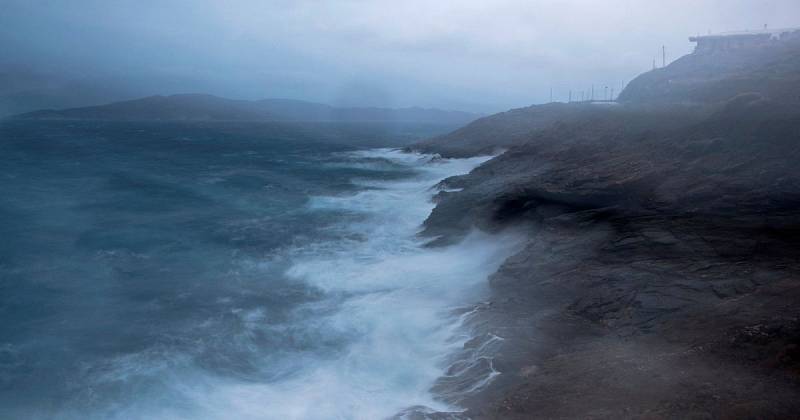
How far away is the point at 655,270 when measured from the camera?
12.9 meters

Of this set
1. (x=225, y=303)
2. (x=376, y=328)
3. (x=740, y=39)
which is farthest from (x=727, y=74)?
(x=225, y=303)

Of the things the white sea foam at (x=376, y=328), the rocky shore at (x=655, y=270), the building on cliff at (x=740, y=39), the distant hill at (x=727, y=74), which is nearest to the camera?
the rocky shore at (x=655, y=270)

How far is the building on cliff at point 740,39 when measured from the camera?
203ft

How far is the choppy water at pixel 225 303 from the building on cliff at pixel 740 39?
164ft

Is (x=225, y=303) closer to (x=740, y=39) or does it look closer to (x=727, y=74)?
(x=727, y=74)

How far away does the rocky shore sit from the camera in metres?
8.49

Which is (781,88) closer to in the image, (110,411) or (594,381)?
(594,381)

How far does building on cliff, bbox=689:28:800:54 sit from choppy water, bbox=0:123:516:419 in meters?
49.9

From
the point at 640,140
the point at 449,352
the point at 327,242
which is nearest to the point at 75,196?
the point at 327,242

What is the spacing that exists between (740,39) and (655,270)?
66.9 meters

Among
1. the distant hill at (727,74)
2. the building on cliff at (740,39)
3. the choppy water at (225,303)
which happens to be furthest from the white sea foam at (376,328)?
the building on cliff at (740,39)

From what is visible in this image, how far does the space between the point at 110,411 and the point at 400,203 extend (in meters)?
23.6

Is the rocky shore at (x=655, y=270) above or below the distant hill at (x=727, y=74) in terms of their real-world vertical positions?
below

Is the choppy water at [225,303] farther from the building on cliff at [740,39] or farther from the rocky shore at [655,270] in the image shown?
the building on cliff at [740,39]
